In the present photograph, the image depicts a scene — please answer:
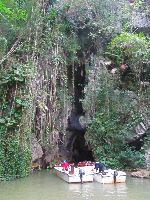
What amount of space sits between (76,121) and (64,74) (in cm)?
343

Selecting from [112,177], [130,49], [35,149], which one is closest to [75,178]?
[112,177]

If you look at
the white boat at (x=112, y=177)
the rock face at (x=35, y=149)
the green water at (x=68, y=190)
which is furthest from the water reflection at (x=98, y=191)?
the rock face at (x=35, y=149)

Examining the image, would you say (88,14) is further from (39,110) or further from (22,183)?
(22,183)

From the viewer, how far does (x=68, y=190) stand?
14219 millimetres

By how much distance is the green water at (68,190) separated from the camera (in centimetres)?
1308

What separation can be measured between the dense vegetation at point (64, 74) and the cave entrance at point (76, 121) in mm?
815

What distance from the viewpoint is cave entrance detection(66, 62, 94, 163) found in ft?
71.1

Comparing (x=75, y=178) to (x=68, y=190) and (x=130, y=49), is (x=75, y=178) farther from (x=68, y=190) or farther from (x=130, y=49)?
(x=130, y=49)

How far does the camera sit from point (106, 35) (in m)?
20.2

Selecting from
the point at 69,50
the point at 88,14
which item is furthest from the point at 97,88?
the point at 88,14

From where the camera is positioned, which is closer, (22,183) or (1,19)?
(22,183)

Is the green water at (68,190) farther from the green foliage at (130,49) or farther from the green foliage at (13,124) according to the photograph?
the green foliage at (130,49)

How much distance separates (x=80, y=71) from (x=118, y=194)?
9.66m

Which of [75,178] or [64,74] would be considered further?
[64,74]
